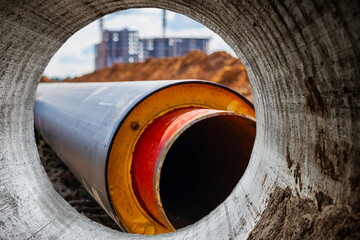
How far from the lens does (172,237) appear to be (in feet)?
6.95

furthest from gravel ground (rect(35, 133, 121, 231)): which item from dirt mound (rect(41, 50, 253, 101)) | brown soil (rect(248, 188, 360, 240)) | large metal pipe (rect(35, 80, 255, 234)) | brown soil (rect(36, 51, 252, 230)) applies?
dirt mound (rect(41, 50, 253, 101))

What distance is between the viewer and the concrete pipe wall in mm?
1059

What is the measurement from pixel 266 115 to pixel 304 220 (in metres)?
0.63

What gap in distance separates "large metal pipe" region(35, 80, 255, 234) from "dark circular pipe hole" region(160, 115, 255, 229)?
1 centimetres

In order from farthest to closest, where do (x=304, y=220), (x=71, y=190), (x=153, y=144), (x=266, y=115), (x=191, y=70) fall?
(x=191, y=70)
(x=71, y=190)
(x=153, y=144)
(x=266, y=115)
(x=304, y=220)

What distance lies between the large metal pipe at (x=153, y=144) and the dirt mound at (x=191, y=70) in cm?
865

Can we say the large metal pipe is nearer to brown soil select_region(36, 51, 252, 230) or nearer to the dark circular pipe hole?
the dark circular pipe hole

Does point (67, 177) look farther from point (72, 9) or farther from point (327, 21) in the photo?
point (327, 21)

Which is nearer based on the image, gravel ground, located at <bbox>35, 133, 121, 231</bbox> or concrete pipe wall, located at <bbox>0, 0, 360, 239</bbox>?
concrete pipe wall, located at <bbox>0, 0, 360, 239</bbox>

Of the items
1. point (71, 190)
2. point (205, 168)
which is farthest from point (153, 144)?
point (71, 190)

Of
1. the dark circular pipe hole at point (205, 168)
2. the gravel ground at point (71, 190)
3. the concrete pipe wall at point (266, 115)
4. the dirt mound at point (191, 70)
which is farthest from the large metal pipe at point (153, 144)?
the dirt mound at point (191, 70)

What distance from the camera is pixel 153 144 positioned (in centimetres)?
261

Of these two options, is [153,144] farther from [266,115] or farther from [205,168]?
[205,168]

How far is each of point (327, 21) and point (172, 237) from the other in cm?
161
